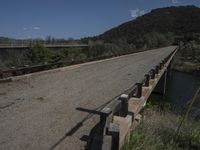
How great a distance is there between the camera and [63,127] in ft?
21.9

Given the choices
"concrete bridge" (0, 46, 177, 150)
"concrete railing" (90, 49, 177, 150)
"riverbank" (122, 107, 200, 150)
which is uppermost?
"concrete railing" (90, 49, 177, 150)

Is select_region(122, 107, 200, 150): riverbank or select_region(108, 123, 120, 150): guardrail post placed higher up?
select_region(108, 123, 120, 150): guardrail post

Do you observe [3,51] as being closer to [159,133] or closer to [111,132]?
[159,133]

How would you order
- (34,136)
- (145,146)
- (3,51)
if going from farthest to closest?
(3,51)
(145,146)
(34,136)

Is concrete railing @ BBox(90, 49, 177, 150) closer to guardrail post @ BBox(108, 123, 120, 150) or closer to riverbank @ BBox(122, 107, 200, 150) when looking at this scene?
guardrail post @ BBox(108, 123, 120, 150)

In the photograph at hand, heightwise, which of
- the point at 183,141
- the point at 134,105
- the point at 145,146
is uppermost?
the point at 134,105

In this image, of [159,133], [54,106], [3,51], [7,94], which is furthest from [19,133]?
[3,51]

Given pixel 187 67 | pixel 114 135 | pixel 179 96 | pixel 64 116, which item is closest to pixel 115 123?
pixel 114 135

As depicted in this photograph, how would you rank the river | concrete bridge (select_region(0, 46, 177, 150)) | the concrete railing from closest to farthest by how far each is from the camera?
the concrete railing, concrete bridge (select_region(0, 46, 177, 150)), the river

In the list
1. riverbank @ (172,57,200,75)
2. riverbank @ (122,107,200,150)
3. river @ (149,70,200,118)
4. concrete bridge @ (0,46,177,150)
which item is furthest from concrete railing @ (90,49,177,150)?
riverbank @ (172,57,200,75)

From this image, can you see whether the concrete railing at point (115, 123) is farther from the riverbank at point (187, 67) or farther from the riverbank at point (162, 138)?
the riverbank at point (187, 67)

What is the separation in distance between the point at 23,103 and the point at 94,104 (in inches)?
90.5

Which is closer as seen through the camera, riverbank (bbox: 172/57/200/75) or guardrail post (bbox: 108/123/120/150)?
guardrail post (bbox: 108/123/120/150)

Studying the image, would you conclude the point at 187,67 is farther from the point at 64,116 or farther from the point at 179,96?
the point at 64,116
